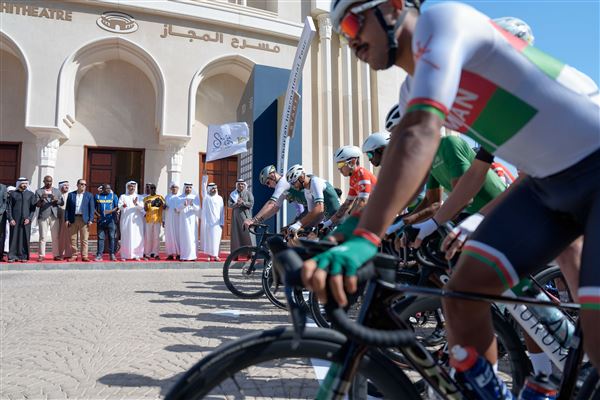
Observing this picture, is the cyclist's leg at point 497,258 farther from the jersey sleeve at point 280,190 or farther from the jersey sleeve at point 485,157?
the jersey sleeve at point 280,190

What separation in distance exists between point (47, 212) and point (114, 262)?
2.50 metres

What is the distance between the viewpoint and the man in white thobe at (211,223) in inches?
473

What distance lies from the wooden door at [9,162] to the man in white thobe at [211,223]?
811 cm

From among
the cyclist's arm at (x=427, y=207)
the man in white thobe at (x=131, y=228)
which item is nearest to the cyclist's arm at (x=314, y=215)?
the cyclist's arm at (x=427, y=207)

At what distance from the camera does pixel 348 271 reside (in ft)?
3.10

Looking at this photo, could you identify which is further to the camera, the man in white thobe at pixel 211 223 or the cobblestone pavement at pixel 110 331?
the man in white thobe at pixel 211 223

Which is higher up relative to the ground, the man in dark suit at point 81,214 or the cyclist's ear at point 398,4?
the cyclist's ear at point 398,4

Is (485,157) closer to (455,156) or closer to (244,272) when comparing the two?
(455,156)

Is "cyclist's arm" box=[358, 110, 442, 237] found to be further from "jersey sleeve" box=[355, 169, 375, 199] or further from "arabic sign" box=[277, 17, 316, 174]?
"arabic sign" box=[277, 17, 316, 174]

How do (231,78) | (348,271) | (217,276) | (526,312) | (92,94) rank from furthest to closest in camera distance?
(231,78) < (92,94) < (217,276) < (526,312) < (348,271)

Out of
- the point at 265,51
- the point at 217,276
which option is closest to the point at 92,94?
the point at 265,51

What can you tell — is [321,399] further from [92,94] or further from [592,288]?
[92,94]

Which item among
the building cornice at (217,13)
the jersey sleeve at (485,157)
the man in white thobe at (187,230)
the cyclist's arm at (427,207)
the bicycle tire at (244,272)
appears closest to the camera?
the jersey sleeve at (485,157)

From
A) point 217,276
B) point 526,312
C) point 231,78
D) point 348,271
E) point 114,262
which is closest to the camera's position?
point 348,271
